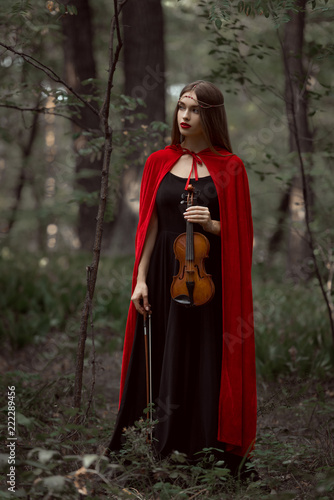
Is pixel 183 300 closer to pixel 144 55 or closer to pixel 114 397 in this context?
pixel 114 397

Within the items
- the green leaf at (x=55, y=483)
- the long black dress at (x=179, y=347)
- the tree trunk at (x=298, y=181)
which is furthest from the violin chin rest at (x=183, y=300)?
the tree trunk at (x=298, y=181)

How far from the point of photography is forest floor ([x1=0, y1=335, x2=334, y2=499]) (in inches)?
120

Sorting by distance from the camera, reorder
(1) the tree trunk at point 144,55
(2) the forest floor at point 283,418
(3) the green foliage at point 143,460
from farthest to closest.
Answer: (1) the tree trunk at point 144,55
(2) the forest floor at point 283,418
(3) the green foliage at point 143,460

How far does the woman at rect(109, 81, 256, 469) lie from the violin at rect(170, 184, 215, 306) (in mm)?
192

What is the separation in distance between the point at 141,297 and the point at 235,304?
59 centimetres

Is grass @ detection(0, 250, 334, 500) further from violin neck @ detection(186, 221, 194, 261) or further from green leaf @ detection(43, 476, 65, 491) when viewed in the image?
violin neck @ detection(186, 221, 194, 261)

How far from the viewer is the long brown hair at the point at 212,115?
10.3 feet

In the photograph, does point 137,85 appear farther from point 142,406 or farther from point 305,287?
point 142,406

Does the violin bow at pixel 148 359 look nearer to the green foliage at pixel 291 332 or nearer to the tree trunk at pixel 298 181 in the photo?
the green foliage at pixel 291 332

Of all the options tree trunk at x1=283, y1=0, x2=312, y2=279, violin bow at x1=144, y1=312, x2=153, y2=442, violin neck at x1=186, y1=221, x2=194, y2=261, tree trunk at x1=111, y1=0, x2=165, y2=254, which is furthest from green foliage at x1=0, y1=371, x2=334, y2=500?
tree trunk at x1=111, y1=0, x2=165, y2=254

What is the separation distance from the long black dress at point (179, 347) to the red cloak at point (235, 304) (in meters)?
0.07

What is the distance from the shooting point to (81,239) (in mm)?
9961

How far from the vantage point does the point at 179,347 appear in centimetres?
321

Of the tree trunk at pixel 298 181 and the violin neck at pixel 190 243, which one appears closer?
the violin neck at pixel 190 243
